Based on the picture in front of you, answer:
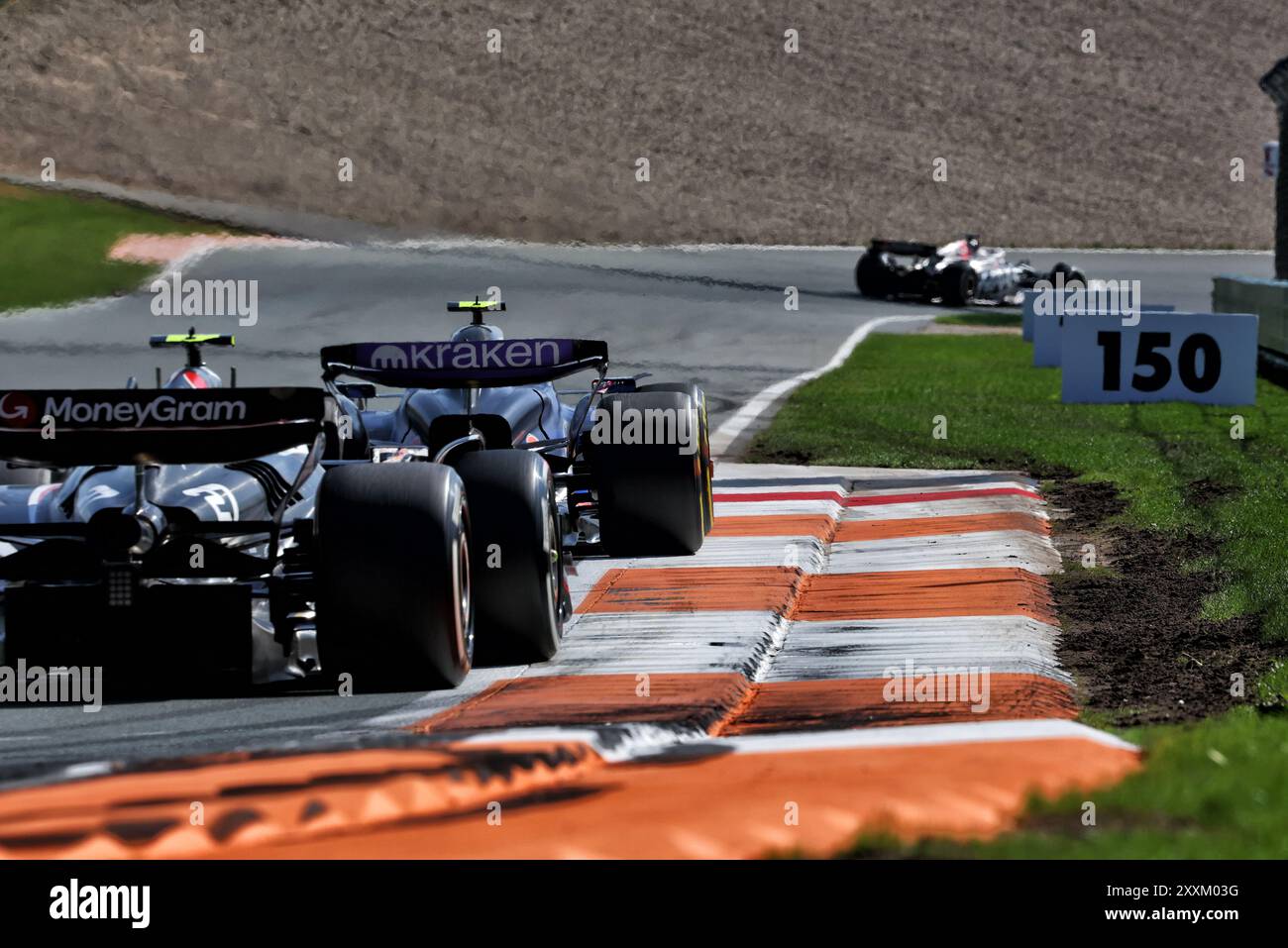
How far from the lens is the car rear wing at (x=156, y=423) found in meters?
6.42

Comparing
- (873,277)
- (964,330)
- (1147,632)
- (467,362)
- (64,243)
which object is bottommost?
(1147,632)

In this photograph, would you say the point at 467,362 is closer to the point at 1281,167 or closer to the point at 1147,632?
the point at 1147,632

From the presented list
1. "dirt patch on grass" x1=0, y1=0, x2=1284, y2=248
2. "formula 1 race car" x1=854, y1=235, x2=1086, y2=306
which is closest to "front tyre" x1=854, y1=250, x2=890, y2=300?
"formula 1 race car" x1=854, y1=235, x2=1086, y2=306

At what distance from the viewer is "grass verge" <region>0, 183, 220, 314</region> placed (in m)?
25.5

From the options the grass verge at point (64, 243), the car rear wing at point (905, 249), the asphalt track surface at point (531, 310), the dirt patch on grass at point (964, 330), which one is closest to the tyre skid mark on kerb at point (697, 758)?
the asphalt track surface at point (531, 310)

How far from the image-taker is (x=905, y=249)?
31656mm

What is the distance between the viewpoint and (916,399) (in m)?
17.3

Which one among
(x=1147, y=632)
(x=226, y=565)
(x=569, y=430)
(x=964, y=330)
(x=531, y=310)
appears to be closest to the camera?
(x=226, y=565)

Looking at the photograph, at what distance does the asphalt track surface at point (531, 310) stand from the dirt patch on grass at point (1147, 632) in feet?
24.0

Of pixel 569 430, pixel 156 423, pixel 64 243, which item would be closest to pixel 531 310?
pixel 64 243

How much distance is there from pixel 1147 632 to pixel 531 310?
19.8 m

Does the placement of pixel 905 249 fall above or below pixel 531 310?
above

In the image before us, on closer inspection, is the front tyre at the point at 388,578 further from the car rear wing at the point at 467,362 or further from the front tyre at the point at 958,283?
the front tyre at the point at 958,283
